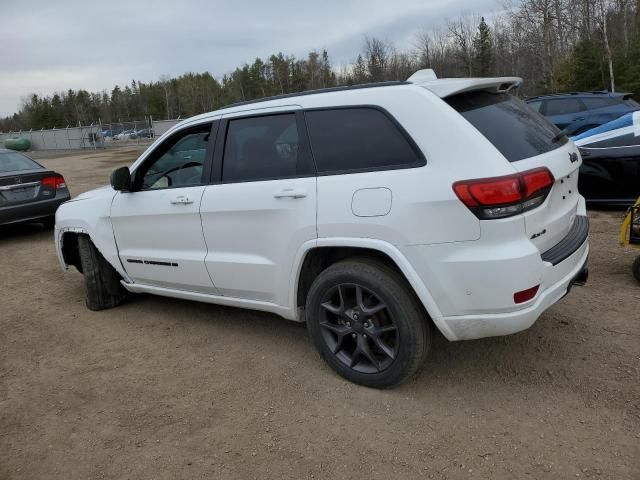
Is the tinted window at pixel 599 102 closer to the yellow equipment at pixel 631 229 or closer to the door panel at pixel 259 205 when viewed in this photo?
the yellow equipment at pixel 631 229

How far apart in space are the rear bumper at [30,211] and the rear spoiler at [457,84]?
23.7ft

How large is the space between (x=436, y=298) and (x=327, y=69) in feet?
230

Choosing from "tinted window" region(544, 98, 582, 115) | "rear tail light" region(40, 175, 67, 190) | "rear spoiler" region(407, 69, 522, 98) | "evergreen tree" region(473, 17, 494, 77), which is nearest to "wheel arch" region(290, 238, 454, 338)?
"rear spoiler" region(407, 69, 522, 98)

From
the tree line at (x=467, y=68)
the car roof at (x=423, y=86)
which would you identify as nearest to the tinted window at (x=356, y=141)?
the car roof at (x=423, y=86)

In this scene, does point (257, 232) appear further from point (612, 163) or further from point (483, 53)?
point (483, 53)

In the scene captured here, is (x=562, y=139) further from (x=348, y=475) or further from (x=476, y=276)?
(x=348, y=475)

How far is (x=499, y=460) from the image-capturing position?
8.59ft

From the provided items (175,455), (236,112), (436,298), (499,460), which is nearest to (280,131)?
(236,112)

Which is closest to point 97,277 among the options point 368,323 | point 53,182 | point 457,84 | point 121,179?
point 121,179

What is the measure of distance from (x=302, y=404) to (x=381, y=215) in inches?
50.0

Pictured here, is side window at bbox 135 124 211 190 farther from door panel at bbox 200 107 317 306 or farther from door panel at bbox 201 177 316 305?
door panel at bbox 201 177 316 305

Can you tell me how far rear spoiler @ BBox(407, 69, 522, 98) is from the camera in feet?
10.1

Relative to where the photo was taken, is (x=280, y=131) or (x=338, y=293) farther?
(x=280, y=131)

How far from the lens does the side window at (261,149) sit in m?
3.48
